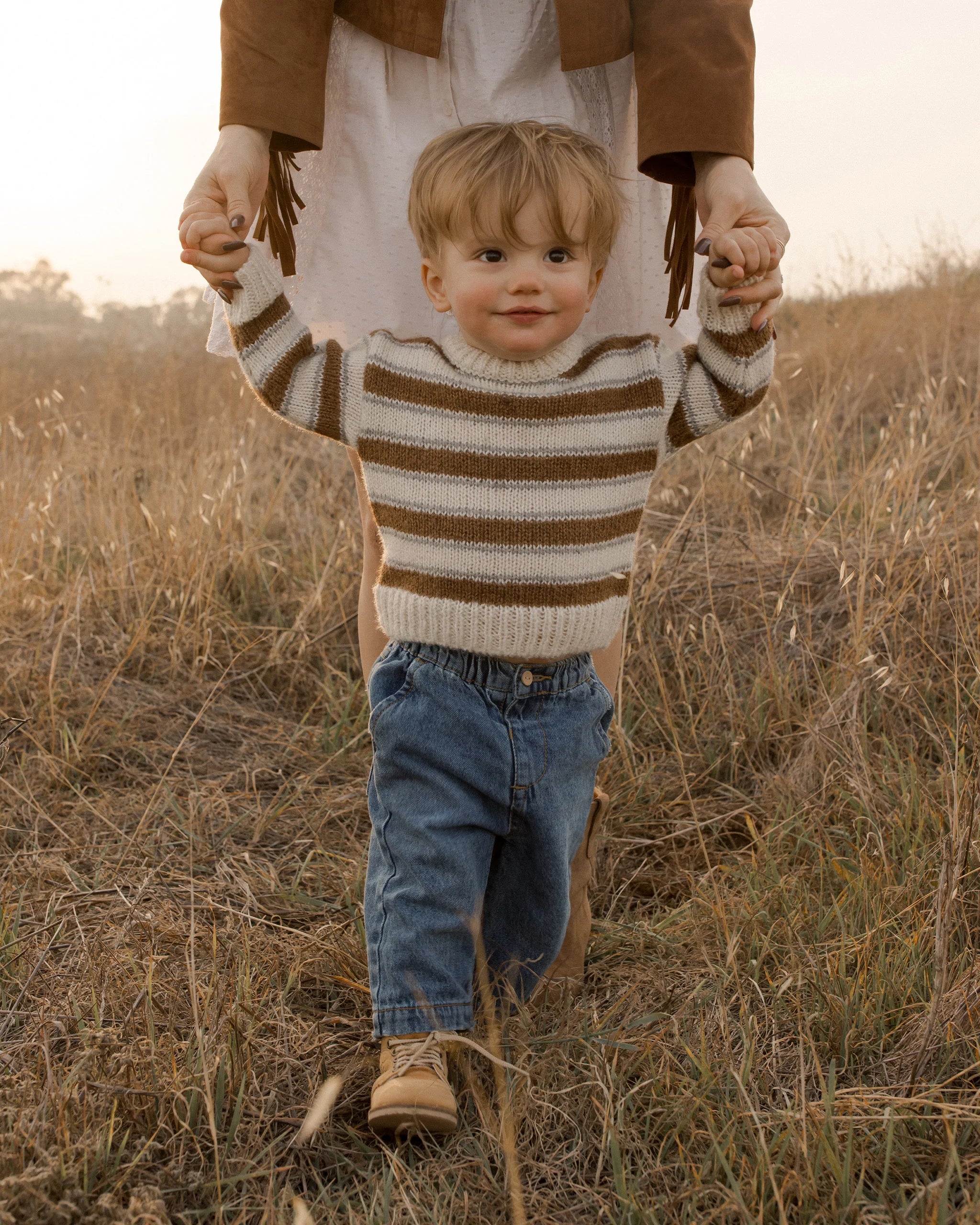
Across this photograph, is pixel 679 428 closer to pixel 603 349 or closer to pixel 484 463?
pixel 603 349

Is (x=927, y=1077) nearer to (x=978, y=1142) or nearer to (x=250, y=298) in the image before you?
(x=978, y=1142)

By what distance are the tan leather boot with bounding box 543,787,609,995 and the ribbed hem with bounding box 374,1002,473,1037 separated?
11.1 inches

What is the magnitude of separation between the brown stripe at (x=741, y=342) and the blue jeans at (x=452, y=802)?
526 millimetres

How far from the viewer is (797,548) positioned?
2.93 m

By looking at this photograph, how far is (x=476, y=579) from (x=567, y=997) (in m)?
0.66

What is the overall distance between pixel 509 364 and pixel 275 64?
2.03ft

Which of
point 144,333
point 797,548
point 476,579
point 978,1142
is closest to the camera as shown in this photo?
point 978,1142

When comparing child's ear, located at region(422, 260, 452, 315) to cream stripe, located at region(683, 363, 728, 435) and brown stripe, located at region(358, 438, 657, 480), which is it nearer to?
brown stripe, located at region(358, 438, 657, 480)

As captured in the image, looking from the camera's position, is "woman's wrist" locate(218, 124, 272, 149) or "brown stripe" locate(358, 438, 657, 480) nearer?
"brown stripe" locate(358, 438, 657, 480)

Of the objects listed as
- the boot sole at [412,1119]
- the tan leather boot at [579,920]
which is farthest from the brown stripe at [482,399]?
the boot sole at [412,1119]

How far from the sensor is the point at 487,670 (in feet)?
5.09

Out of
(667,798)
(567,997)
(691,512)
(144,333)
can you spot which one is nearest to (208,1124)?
(567,997)

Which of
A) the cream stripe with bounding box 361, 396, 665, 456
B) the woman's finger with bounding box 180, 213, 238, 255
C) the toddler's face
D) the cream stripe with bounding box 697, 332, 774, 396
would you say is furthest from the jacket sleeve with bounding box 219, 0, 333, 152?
the cream stripe with bounding box 697, 332, 774, 396

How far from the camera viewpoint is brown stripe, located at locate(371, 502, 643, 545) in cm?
152
